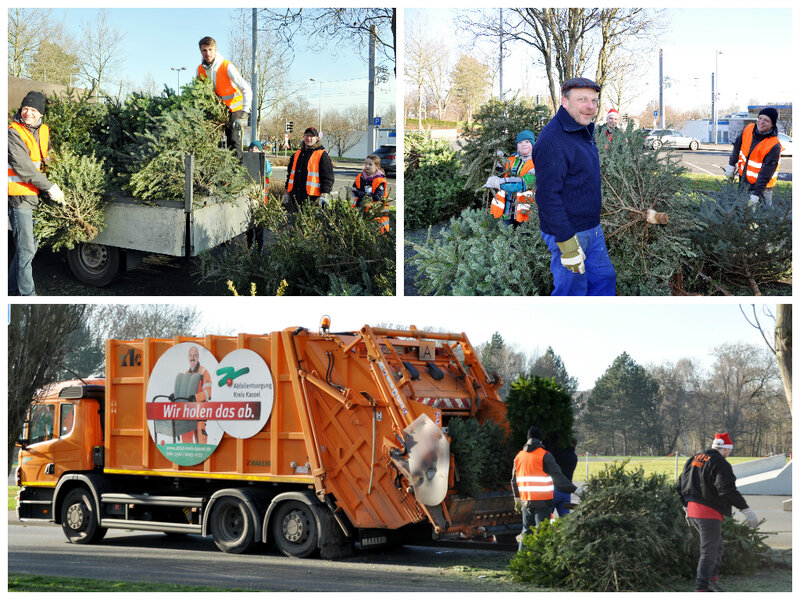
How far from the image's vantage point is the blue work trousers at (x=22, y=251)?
7668 mm

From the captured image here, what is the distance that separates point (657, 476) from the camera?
675cm

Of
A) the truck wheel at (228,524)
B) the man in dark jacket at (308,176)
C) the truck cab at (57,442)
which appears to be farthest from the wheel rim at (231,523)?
the man in dark jacket at (308,176)

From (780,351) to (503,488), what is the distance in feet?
9.29

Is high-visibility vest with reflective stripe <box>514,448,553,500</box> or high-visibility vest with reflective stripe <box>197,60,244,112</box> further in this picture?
high-visibility vest with reflective stripe <box>197,60,244,112</box>

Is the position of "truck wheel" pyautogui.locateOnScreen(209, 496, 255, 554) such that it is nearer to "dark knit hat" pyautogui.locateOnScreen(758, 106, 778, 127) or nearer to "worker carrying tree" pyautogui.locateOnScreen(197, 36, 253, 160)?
"worker carrying tree" pyautogui.locateOnScreen(197, 36, 253, 160)

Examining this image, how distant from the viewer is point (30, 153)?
Answer: 25.9ft

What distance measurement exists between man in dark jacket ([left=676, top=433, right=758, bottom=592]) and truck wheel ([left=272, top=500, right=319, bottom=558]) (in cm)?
343

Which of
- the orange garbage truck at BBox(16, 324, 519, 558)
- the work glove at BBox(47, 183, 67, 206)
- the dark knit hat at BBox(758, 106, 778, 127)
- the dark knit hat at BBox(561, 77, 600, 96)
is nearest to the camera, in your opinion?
the dark knit hat at BBox(561, 77, 600, 96)

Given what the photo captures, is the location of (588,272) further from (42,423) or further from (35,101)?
(42,423)

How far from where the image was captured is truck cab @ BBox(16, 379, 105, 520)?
964 cm

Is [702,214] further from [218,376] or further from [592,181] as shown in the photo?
[218,376]

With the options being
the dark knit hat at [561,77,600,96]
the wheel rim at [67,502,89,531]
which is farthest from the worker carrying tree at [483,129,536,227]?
the wheel rim at [67,502,89,531]

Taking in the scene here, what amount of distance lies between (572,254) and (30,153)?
5.26 meters

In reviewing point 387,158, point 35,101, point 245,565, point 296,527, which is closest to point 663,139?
point 387,158
